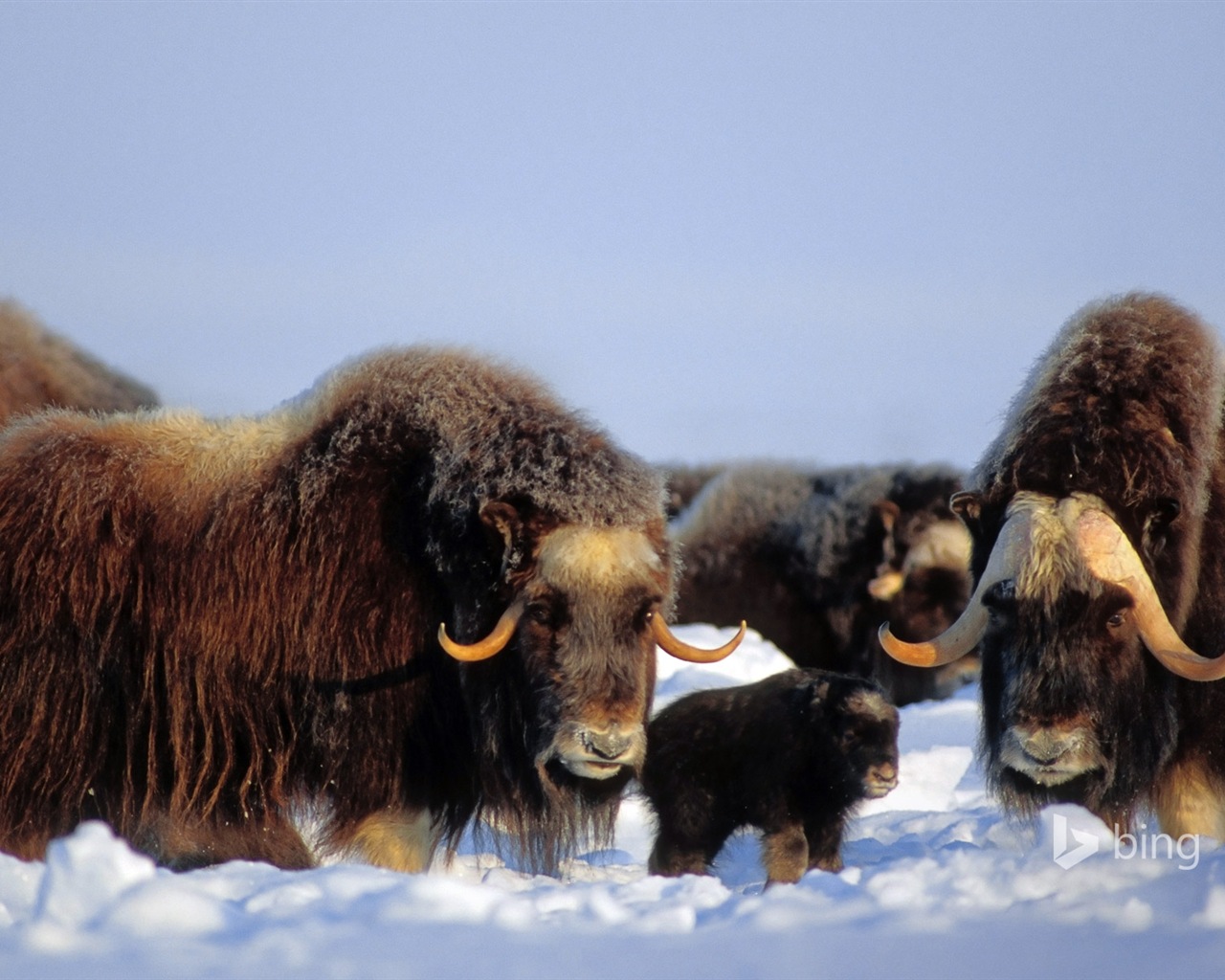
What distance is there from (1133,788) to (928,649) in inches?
27.3

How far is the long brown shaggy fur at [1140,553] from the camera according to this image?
4.24 meters

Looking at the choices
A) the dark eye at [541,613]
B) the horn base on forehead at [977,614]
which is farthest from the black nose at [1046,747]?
the dark eye at [541,613]

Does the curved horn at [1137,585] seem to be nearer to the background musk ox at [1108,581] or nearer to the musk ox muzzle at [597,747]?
the background musk ox at [1108,581]

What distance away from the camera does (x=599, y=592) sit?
13.9 ft

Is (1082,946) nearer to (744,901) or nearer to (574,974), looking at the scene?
(744,901)

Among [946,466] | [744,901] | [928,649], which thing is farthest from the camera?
[946,466]

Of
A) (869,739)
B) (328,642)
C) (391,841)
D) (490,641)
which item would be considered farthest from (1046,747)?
(328,642)

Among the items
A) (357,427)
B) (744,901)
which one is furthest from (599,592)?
(744,901)

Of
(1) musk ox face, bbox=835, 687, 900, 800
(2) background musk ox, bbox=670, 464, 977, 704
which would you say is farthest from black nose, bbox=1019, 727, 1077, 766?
(2) background musk ox, bbox=670, 464, 977, 704

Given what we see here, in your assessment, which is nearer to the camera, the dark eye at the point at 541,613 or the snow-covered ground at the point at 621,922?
the snow-covered ground at the point at 621,922

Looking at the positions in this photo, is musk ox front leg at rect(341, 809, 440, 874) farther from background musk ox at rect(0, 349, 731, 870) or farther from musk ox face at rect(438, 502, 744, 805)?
musk ox face at rect(438, 502, 744, 805)

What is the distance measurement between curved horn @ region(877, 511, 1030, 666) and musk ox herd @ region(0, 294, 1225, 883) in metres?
0.01

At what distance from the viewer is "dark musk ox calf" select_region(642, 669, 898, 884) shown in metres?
4.76

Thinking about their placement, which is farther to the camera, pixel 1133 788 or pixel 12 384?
pixel 12 384
